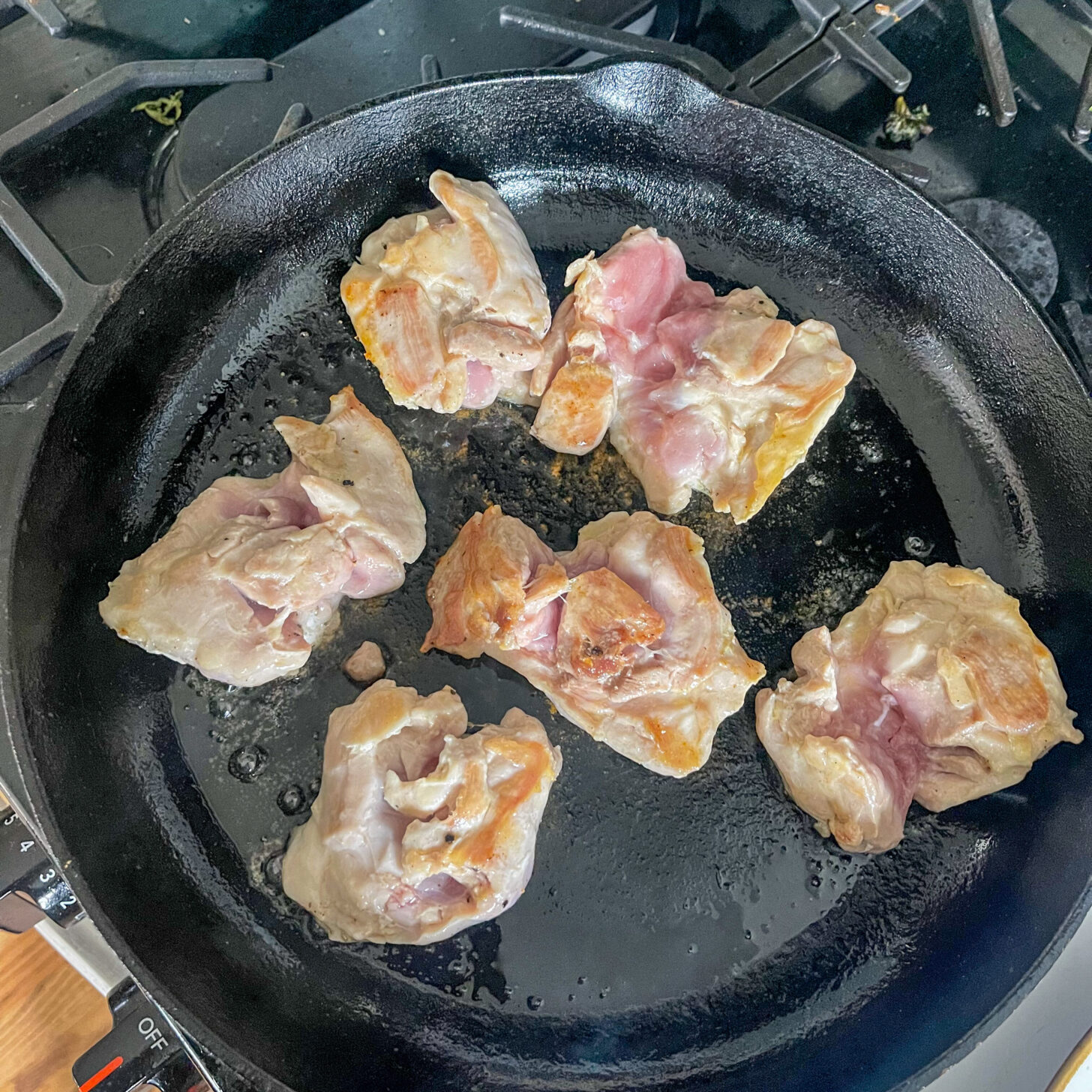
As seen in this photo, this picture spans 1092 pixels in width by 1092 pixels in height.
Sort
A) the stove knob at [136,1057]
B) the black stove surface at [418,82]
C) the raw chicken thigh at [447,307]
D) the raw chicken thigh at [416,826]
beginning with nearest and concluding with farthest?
1. the raw chicken thigh at [416,826]
2. the stove knob at [136,1057]
3. the raw chicken thigh at [447,307]
4. the black stove surface at [418,82]

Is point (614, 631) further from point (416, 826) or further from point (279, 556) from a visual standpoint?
point (279, 556)

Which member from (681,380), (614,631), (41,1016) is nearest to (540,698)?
(614,631)

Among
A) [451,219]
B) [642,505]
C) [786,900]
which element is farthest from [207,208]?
[786,900]

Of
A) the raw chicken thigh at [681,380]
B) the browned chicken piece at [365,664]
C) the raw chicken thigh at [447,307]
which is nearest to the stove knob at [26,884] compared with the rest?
the browned chicken piece at [365,664]

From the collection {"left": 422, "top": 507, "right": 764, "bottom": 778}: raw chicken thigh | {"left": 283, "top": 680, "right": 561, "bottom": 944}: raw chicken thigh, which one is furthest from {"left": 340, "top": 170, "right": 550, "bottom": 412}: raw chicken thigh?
{"left": 283, "top": 680, "right": 561, "bottom": 944}: raw chicken thigh

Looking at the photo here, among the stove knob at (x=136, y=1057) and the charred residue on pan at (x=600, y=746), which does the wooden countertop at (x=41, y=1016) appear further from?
the charred residue on pan at (x=600, y=746)

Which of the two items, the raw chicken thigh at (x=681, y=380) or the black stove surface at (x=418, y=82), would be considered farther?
the black stove surface at (x=418, y=82)
